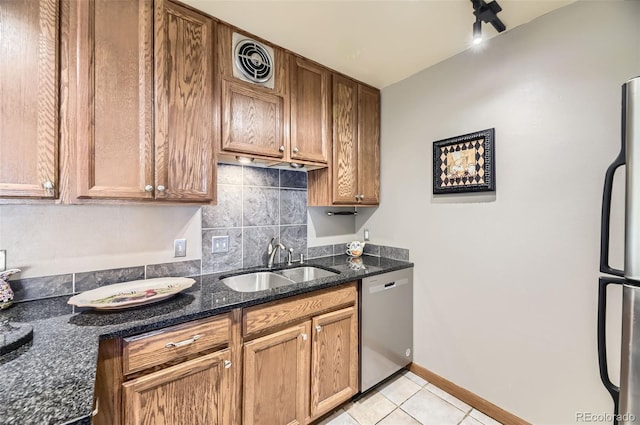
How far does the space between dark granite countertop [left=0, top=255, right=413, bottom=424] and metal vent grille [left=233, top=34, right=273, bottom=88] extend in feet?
4.25

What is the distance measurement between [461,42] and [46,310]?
9.01 feet

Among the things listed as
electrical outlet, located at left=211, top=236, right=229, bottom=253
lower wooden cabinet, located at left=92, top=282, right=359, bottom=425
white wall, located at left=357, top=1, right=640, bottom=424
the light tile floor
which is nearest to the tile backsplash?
electrical outlet, located at left=211, top=236, right=229, bottom=253

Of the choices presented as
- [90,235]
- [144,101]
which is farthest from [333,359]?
[144,101]

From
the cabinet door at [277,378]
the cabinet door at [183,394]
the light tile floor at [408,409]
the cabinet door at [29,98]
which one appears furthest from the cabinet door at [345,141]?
the cabinet door at [29,98]

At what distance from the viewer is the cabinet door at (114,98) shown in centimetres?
115

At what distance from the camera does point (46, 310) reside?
3.82ft

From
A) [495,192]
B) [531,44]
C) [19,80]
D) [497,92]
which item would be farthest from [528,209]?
[19,80]

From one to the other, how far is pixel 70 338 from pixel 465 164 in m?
2.25

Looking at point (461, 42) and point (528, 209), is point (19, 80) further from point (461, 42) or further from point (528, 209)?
point (528, 209)

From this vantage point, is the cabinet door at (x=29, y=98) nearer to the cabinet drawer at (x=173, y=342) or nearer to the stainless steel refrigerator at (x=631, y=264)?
the cabinet drawer at (x=173, y=342)

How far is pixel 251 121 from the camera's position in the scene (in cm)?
163

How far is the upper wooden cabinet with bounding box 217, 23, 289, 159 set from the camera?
5.04ft

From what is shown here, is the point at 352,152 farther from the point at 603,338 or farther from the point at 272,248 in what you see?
the point at 603,338

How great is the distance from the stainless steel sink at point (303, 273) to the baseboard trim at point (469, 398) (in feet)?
3.62
